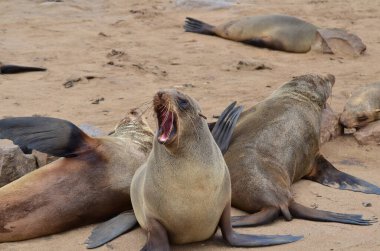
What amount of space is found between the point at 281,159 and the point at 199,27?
5513 millimetres

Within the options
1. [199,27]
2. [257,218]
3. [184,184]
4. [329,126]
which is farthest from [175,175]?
[199,27]

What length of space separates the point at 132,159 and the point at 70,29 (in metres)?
5.88

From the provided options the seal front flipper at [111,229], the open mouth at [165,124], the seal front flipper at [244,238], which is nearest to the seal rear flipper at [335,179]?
the seal front flipper at [244,238]

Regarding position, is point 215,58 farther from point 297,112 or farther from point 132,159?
point 132,159

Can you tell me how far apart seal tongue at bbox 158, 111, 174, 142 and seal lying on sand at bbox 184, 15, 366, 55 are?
5.82 meters

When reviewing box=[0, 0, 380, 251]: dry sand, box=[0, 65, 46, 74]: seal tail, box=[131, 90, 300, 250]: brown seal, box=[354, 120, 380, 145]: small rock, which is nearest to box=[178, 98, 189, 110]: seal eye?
box=[131, 90, 300, 250]: brown seal

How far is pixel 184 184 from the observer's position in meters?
3.71

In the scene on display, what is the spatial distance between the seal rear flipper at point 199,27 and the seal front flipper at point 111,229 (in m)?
6.20

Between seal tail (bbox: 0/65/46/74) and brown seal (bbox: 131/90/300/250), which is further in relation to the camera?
seal tail (bbox: 0/65/46/74)

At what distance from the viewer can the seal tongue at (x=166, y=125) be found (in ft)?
11.8

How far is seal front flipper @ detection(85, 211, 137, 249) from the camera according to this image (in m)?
3.98

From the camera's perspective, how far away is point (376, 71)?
8344 mm

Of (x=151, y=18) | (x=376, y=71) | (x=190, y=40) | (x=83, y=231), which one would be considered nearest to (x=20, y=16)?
(x=151, y=18)

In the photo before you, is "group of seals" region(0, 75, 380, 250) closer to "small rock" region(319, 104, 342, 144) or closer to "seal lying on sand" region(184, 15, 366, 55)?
"small rock" region(319, 104, 342, 144)
